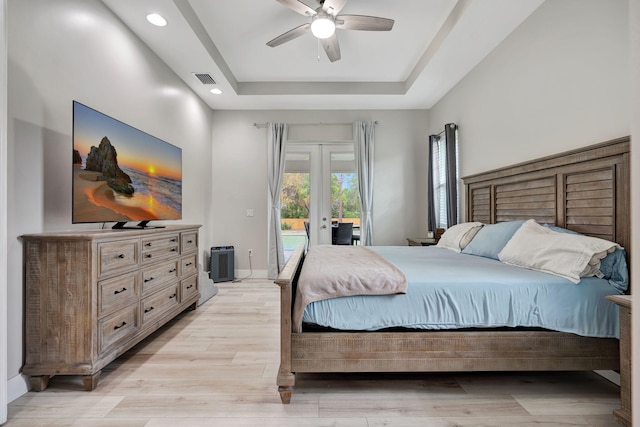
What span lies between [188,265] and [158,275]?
22.8 inches

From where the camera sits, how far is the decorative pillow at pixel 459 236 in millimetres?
2936

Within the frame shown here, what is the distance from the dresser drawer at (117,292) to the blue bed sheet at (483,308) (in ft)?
4.14

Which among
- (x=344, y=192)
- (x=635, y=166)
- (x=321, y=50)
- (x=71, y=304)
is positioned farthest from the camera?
(x=344, y=192)

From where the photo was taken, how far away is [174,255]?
9.18ft

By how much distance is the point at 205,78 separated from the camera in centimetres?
373

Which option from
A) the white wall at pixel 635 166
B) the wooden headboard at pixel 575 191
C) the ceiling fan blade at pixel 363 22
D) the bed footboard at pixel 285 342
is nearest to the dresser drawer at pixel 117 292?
the bed footboard at pixel 285 342

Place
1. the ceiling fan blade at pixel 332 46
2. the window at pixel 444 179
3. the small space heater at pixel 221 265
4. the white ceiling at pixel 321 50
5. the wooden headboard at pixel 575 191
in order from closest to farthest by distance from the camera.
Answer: the wooden headboard at pixel 575 191 < the white ceiling at pixel 321 50 < the ceiling fan blade at pixel 332 46 < the window at pixel 444 179 < the small space heater at pixel 221 265

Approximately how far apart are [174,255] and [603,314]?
3133 mm

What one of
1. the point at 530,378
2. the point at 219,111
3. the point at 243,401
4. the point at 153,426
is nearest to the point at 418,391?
the point at 530,378

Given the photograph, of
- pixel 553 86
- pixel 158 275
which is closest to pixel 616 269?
pixel 553 86

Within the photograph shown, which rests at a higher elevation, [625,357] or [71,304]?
[71,304]

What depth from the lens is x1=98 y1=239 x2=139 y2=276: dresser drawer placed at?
6.09 feet

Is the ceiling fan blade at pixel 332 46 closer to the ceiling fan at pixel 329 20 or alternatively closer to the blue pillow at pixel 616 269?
the ceiling fan at pixel 329 20

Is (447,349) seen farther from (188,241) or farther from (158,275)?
(188,241)
